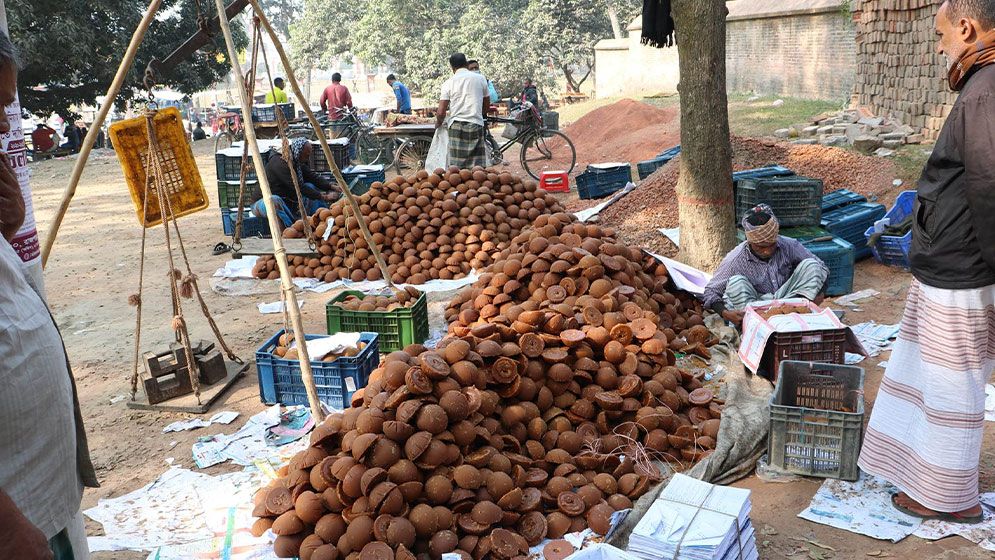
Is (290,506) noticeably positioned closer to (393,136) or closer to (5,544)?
(5,544)

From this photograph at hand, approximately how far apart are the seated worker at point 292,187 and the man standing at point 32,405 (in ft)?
19.6

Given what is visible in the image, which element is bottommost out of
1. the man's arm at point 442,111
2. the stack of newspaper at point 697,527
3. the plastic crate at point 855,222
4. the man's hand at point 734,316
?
the stack of newspaper at point 697,527

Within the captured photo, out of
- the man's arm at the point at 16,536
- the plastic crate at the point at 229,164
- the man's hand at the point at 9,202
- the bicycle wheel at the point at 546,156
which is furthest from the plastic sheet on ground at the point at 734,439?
the bicycle wheel at the point at 546,156

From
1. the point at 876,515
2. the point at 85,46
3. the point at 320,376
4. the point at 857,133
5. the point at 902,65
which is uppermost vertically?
the point at 85,46

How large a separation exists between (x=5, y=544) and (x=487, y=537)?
200cm

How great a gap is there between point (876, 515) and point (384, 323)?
10.9 ft

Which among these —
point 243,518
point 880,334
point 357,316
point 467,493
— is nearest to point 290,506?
point 243,518

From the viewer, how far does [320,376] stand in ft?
15.3

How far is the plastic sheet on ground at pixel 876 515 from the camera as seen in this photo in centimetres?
322

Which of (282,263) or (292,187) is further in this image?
(292,187)

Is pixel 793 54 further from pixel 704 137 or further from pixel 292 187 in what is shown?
pixel 292 187

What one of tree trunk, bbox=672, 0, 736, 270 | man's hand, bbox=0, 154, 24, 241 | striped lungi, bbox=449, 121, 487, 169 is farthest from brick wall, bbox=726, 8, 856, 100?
man's hand, bbox=0, 154, 24, 241

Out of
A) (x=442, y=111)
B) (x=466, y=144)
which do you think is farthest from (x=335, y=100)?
(x=466, y=144)

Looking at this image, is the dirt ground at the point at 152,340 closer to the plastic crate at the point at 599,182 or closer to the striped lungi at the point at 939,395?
the striped lungi at the point at 939,395
